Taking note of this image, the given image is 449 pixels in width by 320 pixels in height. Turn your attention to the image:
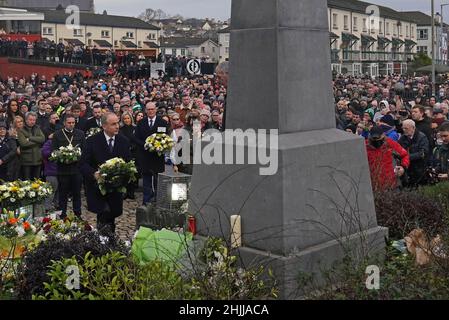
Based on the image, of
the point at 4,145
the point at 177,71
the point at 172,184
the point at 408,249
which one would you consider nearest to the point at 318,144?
the point at 408,249

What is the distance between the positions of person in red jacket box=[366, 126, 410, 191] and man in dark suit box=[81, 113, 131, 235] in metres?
3.39

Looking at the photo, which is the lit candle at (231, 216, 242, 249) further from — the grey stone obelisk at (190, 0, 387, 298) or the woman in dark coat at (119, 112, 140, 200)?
the woman in dark coat at (119, 112, 140, 200)

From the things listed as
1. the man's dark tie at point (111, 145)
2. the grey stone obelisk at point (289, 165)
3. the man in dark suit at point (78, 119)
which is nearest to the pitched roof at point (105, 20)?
the man in dark suit at point (78, 119)

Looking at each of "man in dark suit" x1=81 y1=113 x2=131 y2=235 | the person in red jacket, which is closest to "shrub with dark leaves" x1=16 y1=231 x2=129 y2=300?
"man in dark suit" x1=81 y1=113 x2=131 y2=235

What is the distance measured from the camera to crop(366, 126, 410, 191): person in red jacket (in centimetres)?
830

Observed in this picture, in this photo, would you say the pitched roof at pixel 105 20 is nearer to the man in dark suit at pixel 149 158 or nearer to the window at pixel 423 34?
the window at pixel 423 34

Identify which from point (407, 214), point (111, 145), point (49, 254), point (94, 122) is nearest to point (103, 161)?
point (111, 145)

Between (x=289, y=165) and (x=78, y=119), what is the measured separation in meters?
10.2

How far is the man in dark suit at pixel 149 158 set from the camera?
40.4ft

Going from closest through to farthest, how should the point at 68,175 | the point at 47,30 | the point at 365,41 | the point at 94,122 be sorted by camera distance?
1. the point at 68,175
2. the point at 94,122
3. the point at 47,30
4. the point at 365,41

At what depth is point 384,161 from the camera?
336 inches

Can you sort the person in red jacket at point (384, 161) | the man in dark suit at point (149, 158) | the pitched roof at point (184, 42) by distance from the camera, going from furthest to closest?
the pitched roof at point (184, 42) < the man in dark suit at point (149, 158) < the person in red jacket at point (384, 161)

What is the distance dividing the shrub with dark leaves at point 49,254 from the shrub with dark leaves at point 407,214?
2902 millimetres

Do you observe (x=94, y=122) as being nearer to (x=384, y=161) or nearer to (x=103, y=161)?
(x=103, y=161)
